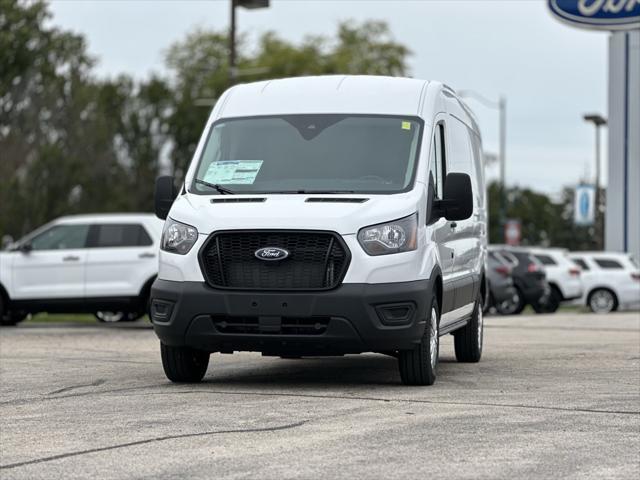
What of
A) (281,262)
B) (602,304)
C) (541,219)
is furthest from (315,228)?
(541,219)

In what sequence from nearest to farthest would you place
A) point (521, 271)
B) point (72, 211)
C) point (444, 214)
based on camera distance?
point (444, 214), point (521, 271), point (72, 211)

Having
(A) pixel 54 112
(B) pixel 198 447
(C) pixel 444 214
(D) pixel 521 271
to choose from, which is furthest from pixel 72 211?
(B) pixel 198 447

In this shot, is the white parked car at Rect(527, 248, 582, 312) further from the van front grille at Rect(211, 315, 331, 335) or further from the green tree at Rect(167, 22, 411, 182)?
the green tree at Rect(167, 22, 411, 182)

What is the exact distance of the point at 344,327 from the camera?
10938 mm

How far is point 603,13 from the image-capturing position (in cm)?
3684

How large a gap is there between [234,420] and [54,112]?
40551 mm

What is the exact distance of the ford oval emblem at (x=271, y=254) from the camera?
432 inches

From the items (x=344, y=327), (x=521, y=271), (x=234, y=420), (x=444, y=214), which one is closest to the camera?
(x=234, y=420)

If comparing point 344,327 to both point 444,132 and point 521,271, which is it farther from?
point 521,271

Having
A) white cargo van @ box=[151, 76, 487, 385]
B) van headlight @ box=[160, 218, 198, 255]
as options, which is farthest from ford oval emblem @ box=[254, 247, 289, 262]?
van headlight @ box=[160, 218, 198, 255]

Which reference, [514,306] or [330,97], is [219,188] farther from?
[514,306]

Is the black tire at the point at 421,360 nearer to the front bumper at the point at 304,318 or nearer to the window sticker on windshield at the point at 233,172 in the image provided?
the front bumper at the point at 304,318

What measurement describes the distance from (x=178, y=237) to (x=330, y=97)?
194 centimetres

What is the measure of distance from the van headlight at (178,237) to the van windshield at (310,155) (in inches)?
19.6
